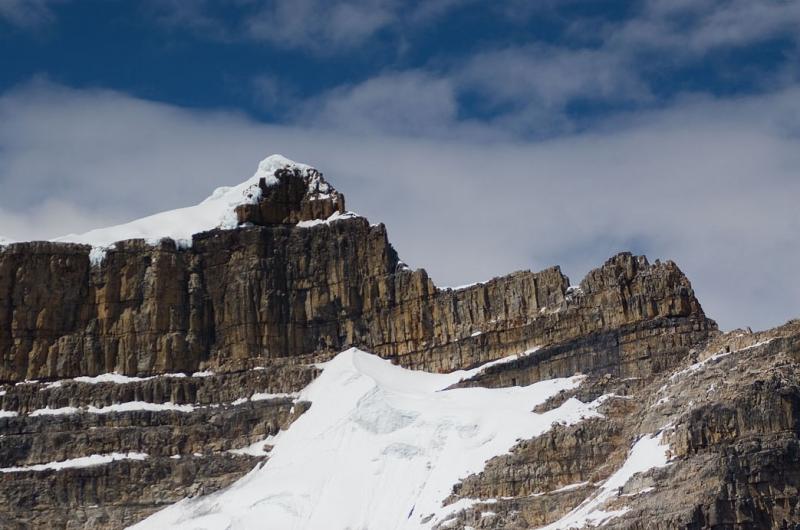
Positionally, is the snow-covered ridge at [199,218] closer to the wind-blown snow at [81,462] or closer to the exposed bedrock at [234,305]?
the exposed bedrock at [234,305]

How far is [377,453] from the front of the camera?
485ft

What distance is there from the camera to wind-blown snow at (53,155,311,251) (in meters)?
172

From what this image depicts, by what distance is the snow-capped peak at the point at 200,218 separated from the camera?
6786 inches

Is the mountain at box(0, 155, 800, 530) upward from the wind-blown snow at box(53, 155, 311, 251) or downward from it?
downward

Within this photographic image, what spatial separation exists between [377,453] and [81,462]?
85.3 ft

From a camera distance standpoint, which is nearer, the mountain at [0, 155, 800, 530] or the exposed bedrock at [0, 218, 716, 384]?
the mountain at [0, 155, 800, 530]

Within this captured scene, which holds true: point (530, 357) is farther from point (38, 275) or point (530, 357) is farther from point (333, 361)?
point (38, 275)

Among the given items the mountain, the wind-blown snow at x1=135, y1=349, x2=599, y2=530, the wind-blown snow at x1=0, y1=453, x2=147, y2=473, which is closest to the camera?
the mountain

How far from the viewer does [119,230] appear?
174 m

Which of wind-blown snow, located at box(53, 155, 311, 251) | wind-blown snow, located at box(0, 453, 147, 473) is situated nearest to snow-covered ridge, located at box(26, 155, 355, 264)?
wind-blown snow, located at box(53, 155, 311, 251)

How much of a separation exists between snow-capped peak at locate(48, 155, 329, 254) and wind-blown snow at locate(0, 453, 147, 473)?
886 inches

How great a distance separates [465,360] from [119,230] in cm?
3595

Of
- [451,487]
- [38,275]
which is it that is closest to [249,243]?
[38,275]

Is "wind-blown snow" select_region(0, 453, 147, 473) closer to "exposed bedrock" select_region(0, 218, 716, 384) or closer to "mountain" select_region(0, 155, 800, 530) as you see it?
"mountain" select_region(0, 155, 800, 530)
